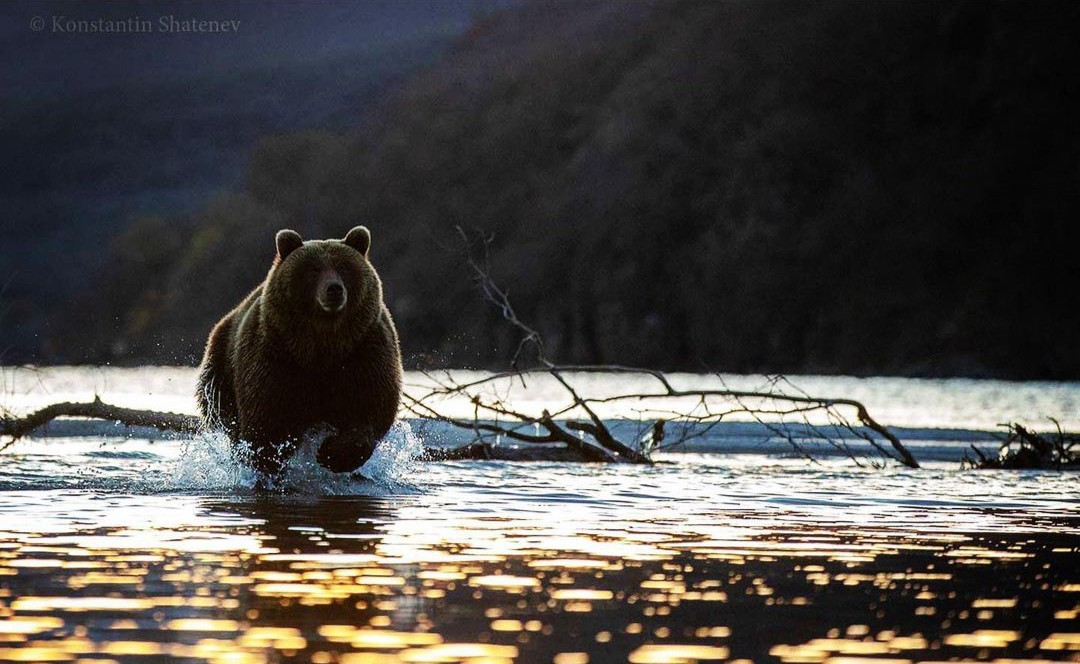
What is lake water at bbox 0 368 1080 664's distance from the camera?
632 cm

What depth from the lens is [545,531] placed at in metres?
9.65

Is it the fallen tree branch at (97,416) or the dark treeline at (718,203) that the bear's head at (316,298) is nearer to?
the fallen tree branch at (97,416)

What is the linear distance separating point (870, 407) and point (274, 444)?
22391 millimetres

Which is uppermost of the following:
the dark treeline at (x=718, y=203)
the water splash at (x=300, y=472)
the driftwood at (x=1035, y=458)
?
the dark treeline at (x=718, y=203)

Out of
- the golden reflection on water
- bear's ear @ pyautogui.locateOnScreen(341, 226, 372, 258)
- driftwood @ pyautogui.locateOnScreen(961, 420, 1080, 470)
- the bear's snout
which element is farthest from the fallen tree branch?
driftwood @ pyautogui.locateOnScreen(961, 420, 1080, 470)

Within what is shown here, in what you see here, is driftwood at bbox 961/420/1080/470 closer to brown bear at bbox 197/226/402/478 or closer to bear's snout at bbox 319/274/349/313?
brown bear at bbox 197/226/402/478

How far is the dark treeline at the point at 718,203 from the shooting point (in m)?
75.2

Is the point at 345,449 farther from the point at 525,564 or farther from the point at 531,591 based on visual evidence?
the point at 531,591

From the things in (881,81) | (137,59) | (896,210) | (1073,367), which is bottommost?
(1073,367)

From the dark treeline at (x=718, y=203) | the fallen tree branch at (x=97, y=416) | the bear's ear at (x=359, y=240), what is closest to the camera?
the bear's ear at (x=359, y=240)

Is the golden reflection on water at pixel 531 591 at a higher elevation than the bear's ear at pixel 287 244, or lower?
lower

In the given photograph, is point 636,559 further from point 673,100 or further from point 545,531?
point 673,100

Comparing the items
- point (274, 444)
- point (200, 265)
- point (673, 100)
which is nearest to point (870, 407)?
point (274, 444)

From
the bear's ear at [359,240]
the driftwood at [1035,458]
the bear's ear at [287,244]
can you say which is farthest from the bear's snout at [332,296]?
the driftwood at [1035,458]
